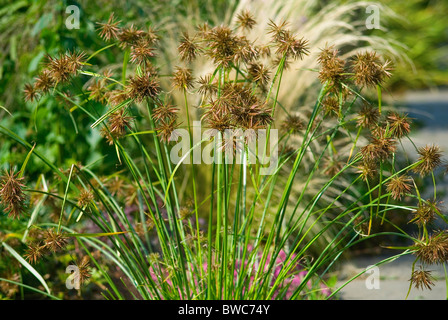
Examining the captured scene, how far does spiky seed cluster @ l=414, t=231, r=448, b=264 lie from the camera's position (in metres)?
1.45

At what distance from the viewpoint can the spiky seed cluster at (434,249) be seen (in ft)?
4.76

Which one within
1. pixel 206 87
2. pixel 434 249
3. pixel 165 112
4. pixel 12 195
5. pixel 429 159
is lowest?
pixel 434 249

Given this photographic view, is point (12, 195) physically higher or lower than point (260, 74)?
lower

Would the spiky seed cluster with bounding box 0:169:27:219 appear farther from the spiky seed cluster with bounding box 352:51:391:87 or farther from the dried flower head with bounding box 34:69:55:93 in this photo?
the spiky seed cluster with bounding box 352:51:391:87

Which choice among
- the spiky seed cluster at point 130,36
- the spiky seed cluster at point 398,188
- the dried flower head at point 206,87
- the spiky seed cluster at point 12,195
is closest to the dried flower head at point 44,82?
the spiky seed cluster at point 130,36

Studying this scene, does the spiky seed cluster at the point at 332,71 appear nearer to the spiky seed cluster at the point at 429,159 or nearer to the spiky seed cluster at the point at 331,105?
the spiky seed cluster at the point at 331,105

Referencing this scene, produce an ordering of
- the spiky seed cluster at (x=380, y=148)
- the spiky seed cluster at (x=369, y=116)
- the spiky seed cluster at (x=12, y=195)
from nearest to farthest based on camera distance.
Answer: the spiky seed cluster at (x=12, y=195)
the spiky seed cluster at (x=380, y=148)
the spiky seed cluster at (x=369, y=116)

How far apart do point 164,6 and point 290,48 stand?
7.99ft

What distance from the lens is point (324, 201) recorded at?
3.09 meters

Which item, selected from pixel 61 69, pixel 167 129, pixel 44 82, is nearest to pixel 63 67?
pixel 61 69

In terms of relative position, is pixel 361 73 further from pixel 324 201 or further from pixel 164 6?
pixel 164 6

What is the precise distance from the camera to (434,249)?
146 cm

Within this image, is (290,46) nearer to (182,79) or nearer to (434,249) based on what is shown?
(182,79)

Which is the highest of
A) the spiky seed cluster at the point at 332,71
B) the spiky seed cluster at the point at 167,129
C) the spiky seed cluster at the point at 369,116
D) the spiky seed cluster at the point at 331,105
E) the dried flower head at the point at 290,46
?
the dried flower head at the point at 290,46
